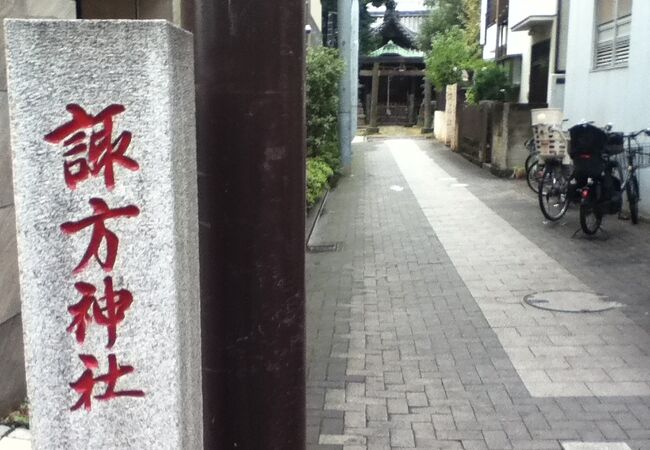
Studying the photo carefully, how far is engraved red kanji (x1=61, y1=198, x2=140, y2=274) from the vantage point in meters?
2.71

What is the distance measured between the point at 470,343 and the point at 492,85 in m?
18.8

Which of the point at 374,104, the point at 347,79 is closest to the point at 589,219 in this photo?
the point at 347,79

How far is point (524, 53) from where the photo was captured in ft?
78.5

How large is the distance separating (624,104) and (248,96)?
10427 mm

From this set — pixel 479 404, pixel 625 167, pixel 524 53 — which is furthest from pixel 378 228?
pixel 524 53

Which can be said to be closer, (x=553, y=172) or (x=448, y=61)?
(x=553, y=172)

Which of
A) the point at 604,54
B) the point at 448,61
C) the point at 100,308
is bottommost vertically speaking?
the point at 100,308

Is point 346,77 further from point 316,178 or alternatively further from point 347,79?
point 316,178

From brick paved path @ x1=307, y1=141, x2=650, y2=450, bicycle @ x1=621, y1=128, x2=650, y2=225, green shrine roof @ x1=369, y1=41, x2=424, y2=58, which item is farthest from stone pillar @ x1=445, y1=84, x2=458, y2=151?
bicycle @ x1=621, y1=128, x2=650, y2=225

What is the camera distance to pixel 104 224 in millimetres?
2723

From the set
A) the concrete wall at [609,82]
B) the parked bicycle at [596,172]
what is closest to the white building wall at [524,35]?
the concrete wall at [609,82]

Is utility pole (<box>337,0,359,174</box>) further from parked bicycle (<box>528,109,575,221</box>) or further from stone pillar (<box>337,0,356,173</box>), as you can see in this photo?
parked bicycle (<box>528,109,575,221</box>)

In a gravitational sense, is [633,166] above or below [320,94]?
below

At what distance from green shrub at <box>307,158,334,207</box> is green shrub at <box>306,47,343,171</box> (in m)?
0.43
